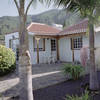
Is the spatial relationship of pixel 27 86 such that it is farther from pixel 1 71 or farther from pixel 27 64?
pixel 1 71

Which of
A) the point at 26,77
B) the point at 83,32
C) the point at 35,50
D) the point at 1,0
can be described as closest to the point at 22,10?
the point at 1,0

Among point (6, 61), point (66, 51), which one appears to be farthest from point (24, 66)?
point (66, 51)

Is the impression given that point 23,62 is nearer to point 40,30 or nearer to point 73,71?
point 73,71

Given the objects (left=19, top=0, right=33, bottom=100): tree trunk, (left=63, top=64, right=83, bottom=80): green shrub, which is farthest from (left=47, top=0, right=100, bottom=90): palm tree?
(left=63, top=64, right=83, bottom=80): green shrub

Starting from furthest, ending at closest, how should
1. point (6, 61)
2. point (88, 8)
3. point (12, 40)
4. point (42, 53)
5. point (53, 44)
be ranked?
point (12, 40), point (53, 44), point (42, 53), point (6, 61), point (88, 8)

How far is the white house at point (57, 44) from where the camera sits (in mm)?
12927

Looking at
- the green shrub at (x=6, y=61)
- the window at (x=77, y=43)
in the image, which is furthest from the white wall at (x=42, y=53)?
the green shrub at (x=6, y=61)

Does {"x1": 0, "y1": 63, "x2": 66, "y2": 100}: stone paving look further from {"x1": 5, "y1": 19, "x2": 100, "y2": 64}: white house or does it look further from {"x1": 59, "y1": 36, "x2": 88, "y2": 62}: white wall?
{"x1": 59, "y1": 36, "x2": 88, "y2": 62}: white wall

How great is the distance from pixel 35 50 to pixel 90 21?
33.8 feet

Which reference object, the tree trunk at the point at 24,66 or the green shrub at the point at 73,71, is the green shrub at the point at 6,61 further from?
the tree trunk at the point at 24,66

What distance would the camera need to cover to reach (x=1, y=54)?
26.5ft

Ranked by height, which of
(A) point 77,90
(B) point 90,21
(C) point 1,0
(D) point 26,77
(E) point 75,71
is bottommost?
(A) point 77,90

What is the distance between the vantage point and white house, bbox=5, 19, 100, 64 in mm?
12927

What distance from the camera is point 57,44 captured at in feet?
49.3
